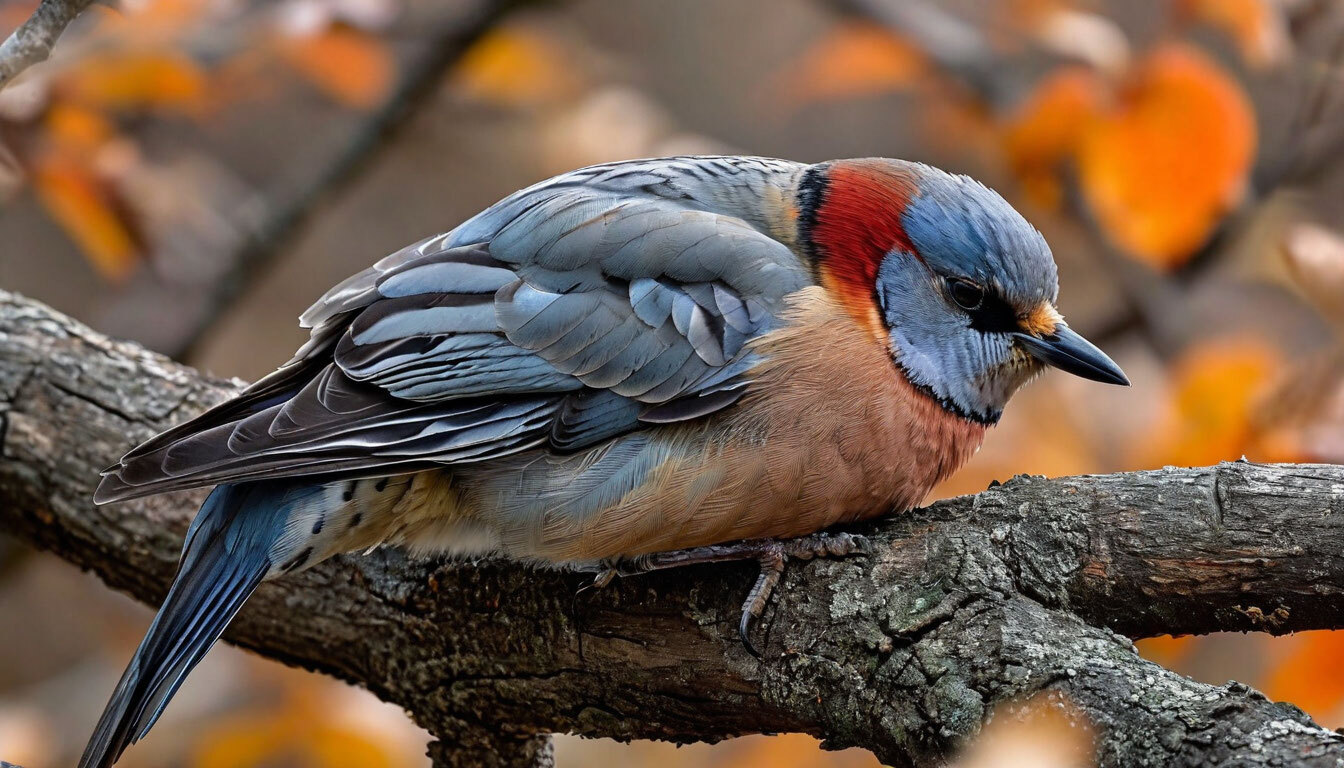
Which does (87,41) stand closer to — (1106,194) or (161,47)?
(161,47)

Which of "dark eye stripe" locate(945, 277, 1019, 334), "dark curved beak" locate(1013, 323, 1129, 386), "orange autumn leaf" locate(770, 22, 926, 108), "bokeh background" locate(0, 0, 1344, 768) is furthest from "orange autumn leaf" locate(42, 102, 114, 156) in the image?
"dark curved beak" locate(1013, 323, 1129, 386)

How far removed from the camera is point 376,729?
14.9ft

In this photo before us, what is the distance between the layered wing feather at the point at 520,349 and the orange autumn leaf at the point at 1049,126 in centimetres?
191

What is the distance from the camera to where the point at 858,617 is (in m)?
2.44

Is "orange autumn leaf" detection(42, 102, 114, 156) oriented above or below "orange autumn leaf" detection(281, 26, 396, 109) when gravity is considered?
below

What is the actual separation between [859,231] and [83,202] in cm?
272

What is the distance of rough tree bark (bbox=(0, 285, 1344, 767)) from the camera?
2.14 metres

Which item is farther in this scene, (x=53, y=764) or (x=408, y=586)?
(x=53, y=764)

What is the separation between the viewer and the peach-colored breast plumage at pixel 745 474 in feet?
9.09

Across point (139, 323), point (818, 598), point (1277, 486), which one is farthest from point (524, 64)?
point (1277, 486)

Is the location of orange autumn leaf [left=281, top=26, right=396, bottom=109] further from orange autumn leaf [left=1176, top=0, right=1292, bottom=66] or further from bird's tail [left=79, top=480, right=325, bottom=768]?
orange autumn leaf [left=1176, top=0, right=1292, bottom=66]

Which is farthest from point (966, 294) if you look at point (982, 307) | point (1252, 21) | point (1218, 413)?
point (1252, 21)

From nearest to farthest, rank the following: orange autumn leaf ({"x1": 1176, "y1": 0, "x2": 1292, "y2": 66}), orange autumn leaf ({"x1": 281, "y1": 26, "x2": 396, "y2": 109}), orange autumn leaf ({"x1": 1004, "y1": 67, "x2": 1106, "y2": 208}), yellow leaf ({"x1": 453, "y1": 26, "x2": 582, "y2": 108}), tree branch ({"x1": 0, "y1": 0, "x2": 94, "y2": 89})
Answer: tree branch ({"x1": 0, "y1": 0, "x2": 94, "y2": 89}), orange autumn leaf ({"x1": 1176, "y1": 0, "x2": 1292, "y2": 66}), orange autumn leaf ({"x1": 1004, "y1": 67, "x2": 1106, "y2": 208}), orange autumn leaf ({"x1": 281, "y1": 26, "x2": 396, "y2": 109}), yellow leaf ({"x1": 453, "y1": 26, "x2": 582, "y2": 108})

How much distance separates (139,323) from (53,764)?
1971 mm
